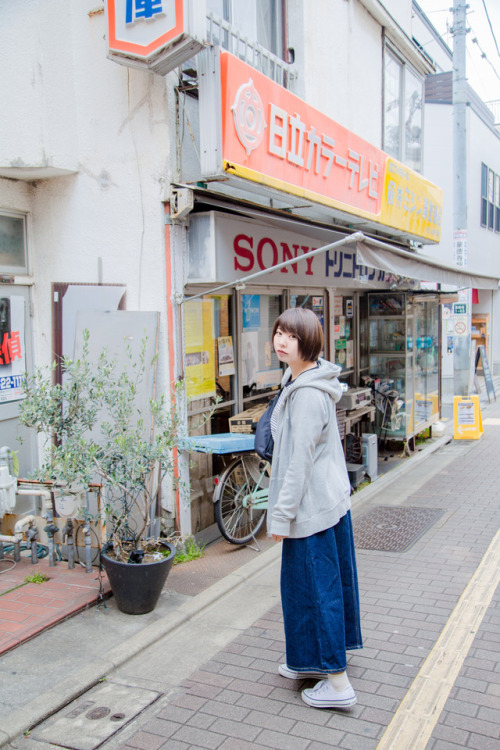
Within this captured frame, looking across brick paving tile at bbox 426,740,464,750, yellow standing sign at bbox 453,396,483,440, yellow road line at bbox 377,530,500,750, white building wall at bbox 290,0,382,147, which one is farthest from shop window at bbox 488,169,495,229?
brick paving tile at bbox 426,740,464,750

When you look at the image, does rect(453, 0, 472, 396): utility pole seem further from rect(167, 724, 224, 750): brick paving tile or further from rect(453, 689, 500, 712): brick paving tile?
rect(167, 724, 224, 750): brick paving tile

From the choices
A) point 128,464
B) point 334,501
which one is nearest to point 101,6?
point 128,464

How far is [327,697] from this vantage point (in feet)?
11.1

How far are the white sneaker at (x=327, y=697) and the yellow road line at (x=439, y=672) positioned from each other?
0.79 ft

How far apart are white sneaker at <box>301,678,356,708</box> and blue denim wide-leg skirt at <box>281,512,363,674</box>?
5.0 inches

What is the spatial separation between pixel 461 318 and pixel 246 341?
6.41m

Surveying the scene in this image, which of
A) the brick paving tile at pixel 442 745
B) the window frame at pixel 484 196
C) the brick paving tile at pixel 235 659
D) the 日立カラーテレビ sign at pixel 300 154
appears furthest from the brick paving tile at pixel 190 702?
the window frame at pixel 484 196

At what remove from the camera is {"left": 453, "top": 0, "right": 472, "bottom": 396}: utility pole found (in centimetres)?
1184

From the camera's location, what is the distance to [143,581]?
14.5 feet

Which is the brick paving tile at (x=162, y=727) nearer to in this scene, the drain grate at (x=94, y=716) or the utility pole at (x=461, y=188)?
the drain grate at (x=94, y=716)

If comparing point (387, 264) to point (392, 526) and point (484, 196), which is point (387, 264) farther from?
point (484, 196)

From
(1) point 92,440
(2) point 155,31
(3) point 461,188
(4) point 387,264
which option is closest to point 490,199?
(3) point 461,188

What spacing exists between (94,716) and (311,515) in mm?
1584

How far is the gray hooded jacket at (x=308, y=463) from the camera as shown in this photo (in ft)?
10.7
